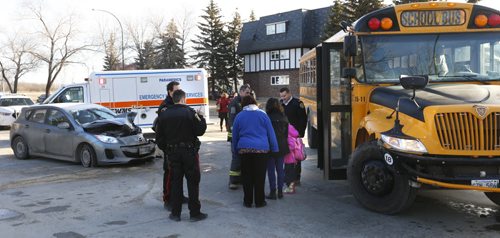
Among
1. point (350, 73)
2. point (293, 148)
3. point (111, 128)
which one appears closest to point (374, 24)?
point (350, 73)

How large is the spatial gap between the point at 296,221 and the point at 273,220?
294 mm

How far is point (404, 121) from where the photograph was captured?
5.67 metres

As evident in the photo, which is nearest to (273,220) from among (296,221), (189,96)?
(296,221)

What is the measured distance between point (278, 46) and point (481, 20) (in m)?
41.1

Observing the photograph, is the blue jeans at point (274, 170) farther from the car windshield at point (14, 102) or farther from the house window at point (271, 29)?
the house window at point (271, 29)

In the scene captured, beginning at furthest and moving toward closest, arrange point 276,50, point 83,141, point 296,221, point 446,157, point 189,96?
point 276,50, point 189,96, point 83,141, point 296,221, point 446,157

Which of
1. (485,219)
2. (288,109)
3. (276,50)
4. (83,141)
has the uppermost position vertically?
(276,50)

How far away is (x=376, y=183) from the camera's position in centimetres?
609

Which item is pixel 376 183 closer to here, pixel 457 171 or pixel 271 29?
pixel 457 171

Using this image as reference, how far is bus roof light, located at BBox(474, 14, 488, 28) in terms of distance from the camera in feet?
22.0

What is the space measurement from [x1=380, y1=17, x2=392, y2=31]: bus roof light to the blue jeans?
2.45m

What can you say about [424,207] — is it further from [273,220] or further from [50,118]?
[50,118]

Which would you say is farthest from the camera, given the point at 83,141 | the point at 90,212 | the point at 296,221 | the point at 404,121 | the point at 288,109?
the point at 83,141

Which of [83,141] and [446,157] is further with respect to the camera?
[83,141]
